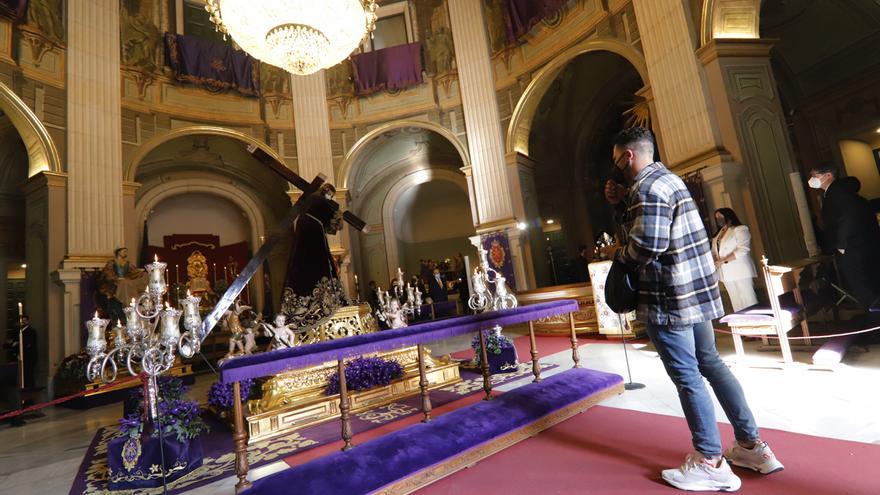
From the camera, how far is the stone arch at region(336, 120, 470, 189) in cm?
1135

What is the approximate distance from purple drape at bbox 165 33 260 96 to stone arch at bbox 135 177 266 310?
2883 millimetres

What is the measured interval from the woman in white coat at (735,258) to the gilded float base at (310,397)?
3589 millimetres

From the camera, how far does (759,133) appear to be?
20.6 feet

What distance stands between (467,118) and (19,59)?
9493 mm

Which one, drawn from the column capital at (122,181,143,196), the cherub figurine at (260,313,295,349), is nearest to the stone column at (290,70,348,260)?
the column capital at (122,181,143,196)

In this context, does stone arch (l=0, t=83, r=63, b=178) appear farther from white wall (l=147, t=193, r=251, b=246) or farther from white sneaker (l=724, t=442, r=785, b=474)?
white sneaker (l=724, t=442, r=785, b=474)

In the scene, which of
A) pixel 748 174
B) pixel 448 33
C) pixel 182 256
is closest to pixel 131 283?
pixel 182 256

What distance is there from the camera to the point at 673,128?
274 inches

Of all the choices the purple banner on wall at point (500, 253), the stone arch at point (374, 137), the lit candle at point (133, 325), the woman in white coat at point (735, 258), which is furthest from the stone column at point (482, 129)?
→ the lit candle at point (133, 325)

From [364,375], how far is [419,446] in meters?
2.10

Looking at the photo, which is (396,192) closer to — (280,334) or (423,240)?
(423,240)

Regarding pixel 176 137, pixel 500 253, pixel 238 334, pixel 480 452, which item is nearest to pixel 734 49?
pixel 500 253

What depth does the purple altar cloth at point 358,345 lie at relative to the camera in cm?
223

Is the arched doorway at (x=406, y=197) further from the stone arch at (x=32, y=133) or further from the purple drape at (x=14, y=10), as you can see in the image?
the purple drape at (x=14, y=10)
